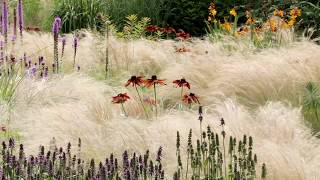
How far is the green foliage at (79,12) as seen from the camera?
1114 cm

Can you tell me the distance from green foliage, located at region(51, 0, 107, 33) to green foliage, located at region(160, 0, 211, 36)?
3.41ft

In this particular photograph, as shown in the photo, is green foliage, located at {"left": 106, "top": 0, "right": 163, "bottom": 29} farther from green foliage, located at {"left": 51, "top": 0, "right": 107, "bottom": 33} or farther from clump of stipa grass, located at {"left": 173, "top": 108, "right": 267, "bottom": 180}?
→ clump of stipa grass, located at {"left": 173, "top": 108, "right": 267, "bottom": 180}

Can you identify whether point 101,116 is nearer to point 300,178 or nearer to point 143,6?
point 300,178

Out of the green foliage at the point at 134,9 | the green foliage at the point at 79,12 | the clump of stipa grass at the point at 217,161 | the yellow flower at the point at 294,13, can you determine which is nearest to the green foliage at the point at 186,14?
the green foliage at the point at 134,9

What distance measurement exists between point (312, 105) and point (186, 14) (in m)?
5.44

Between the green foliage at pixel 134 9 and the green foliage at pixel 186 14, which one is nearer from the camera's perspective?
the green foliage at pixel 186 14

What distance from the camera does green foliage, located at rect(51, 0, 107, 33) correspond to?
11.1 meters

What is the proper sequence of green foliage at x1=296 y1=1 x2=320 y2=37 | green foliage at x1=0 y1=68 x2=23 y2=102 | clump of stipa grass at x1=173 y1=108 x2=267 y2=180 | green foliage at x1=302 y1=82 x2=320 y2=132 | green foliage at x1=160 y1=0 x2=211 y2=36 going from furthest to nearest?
1. green foliage at x1=160 y1=0 x2=211 y2=36
2. green foliage at x1=296 y1=1 x2=320 y2=37
3. green foliage at x1=0 y1=68 x2=23 y2=102
4. green foliage at x1=302 y1=82 x2=320 y2=132
5. clump of stipa grass at x1=173 y1=108 x2=267 y2=180

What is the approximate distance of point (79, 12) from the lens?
37.4 feet

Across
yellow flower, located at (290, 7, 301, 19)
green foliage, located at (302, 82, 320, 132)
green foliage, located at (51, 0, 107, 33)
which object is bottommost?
green foliage, located at (302, 82, 320, 132)

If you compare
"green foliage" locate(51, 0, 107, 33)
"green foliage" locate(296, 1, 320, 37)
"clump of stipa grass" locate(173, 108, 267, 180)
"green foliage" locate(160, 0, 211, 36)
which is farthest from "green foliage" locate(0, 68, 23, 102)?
"green foliage" locate(51, 0, 107, 33)

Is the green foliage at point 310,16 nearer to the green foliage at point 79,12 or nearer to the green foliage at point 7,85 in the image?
the green foliage at point 79,12

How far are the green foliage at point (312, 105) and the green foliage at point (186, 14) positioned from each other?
5009 mm

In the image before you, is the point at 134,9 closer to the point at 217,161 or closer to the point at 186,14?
the point at 186,14
